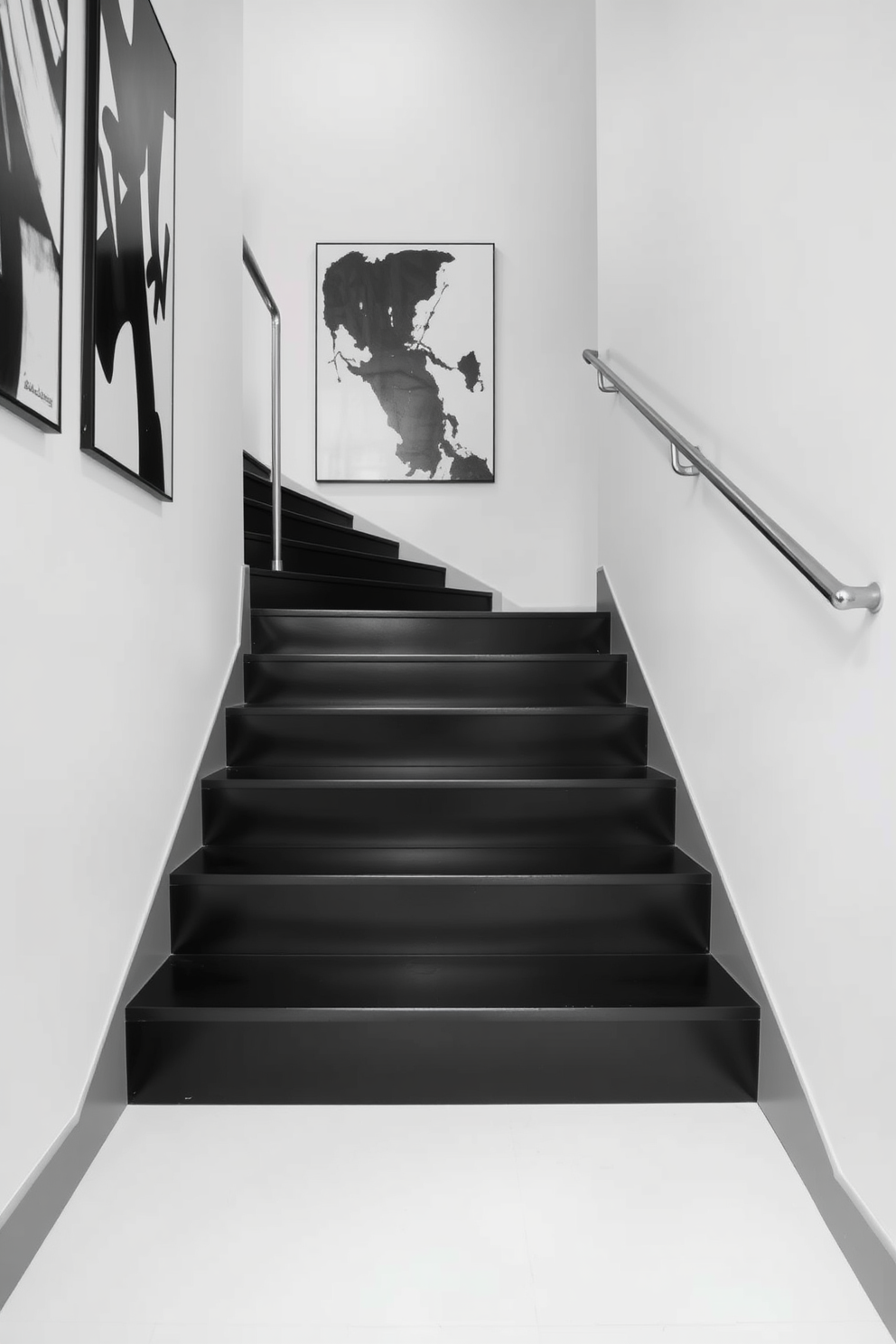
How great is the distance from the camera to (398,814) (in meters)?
2.18

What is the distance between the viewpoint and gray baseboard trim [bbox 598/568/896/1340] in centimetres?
122

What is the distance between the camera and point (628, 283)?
2.77 metres

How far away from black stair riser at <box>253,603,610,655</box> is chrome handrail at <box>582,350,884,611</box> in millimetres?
816

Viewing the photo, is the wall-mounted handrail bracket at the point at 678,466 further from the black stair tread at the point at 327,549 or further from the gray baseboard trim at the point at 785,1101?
the black stair tread at the point at 327,549

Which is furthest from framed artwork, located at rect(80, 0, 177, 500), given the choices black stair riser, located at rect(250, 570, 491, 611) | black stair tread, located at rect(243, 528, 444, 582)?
black stair tread, located at rect(243, 528, 444, 582)

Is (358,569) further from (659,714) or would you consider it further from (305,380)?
(659,714)

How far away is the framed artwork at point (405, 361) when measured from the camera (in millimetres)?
4227

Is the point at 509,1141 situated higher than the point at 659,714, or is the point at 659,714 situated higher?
the point at 659,714

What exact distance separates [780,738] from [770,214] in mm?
984

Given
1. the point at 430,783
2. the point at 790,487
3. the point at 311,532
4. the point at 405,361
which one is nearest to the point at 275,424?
the point at 311,532

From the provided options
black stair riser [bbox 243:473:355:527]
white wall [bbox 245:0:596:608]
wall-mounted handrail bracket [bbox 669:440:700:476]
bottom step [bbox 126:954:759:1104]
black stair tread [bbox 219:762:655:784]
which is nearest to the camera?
bottom step [bbox 126:954:759:1104]

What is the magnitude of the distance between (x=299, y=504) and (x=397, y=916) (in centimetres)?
246

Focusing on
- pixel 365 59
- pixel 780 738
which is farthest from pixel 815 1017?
pixel 365 59

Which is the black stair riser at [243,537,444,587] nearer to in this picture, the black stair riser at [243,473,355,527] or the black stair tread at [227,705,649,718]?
the black stair riser at [243,473,355,527]
